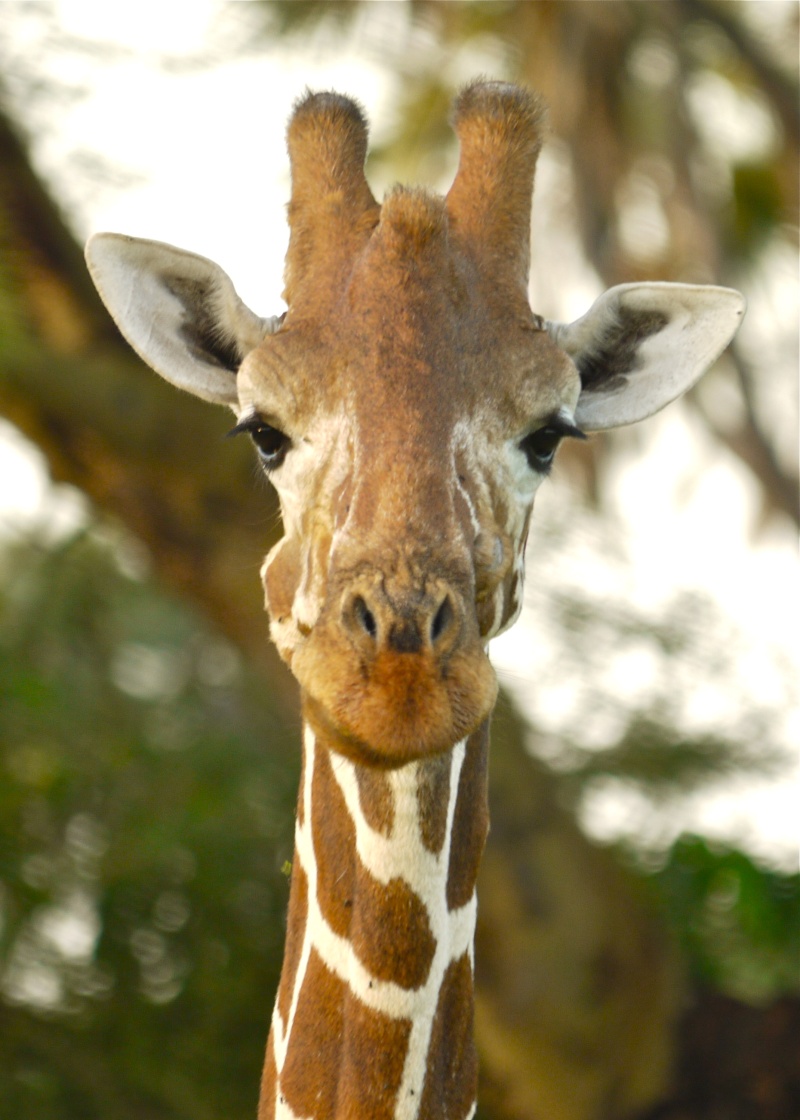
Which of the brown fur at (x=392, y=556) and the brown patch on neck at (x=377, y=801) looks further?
the brown patch on neck at (x=377, y=801)

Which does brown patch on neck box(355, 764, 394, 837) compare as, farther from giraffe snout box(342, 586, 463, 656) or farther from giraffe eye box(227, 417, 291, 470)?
giraffe eye box(227, 417, 291, 470)

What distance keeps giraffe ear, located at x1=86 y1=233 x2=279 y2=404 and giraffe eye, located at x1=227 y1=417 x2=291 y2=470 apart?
1.81 ft

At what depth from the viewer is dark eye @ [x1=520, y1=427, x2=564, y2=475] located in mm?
4570

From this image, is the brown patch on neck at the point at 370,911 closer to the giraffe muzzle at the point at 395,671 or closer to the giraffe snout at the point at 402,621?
the giraffe muzzle at the point at 395,671

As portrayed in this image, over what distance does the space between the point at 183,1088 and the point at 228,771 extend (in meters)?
2.96

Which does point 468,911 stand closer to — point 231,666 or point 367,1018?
point 367,1018

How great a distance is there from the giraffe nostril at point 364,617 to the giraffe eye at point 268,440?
962 millimetres

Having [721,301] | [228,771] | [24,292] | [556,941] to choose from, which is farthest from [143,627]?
[721,301]

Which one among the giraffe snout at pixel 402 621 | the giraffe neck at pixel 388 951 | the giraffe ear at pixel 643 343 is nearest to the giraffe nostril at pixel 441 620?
the giraffe snout at pixel 402 621

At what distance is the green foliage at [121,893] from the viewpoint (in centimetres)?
1239

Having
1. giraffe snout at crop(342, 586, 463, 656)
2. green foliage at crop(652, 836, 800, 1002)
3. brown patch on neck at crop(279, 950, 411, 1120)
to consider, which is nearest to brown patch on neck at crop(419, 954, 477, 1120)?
brown patch on neck at crop(279, 950, 411, 1120)

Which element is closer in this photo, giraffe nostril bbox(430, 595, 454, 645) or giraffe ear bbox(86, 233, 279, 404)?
giraffe nostril bbox(430, 595, 454, 645)

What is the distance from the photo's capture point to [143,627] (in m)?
15.9

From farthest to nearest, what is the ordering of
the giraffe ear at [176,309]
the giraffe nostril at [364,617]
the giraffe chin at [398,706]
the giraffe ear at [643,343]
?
the giraffe ear at [643,343] < the giraffe ear at [176,309] < the giraffe nostril at [364,617] < the giraffe chin at [398,706]
